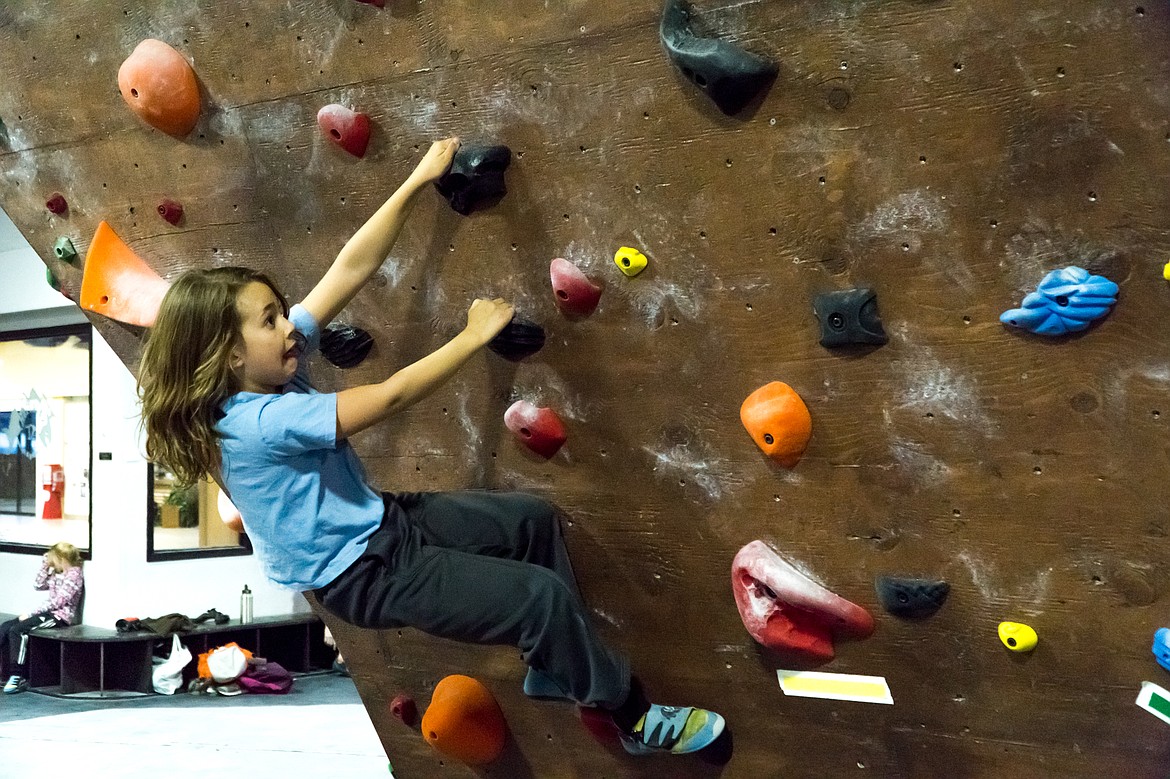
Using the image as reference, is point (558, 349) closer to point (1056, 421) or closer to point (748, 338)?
point (748, 338)

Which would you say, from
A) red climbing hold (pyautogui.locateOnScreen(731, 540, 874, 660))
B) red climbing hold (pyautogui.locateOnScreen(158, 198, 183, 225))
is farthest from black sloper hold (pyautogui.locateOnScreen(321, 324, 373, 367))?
red climbing hold (pyautogui.locateOnScreen(731, 540, 874, 660))

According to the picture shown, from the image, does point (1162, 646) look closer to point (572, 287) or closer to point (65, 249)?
point (572, 287)

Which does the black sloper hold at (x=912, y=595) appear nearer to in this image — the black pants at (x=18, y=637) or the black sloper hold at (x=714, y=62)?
the black sloper hold at (x=714, y=62)

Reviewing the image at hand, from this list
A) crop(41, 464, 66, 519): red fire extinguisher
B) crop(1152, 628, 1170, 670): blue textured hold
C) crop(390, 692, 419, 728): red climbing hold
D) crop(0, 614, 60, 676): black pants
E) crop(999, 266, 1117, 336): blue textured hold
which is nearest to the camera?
crop(999, 266, 1117, 336): blue textured hold

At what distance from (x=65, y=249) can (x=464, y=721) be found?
1339 millimetres

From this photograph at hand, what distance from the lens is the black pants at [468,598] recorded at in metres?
1.87

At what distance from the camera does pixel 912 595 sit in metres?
1.83

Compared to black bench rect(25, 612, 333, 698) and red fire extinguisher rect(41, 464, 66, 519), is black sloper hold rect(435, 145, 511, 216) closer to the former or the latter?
black bench rect(25, 612, 333, 698)

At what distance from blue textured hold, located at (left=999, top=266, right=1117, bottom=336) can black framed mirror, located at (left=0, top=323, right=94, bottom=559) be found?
5.54 metres

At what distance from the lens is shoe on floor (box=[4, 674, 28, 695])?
219 inches

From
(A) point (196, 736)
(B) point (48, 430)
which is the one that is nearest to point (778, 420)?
(A) point (196, 736)

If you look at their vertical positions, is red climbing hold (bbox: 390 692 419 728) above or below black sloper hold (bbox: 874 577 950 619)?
below

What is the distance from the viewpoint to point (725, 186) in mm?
1739

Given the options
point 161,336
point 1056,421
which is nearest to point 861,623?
point 1056,421
